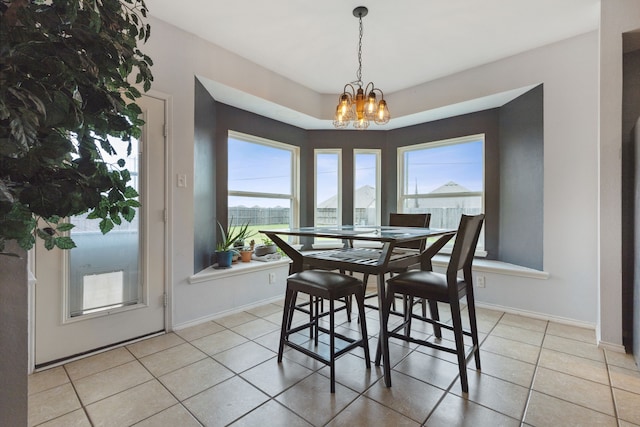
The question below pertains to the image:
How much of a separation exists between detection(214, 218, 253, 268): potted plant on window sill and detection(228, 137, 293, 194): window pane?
474 mm

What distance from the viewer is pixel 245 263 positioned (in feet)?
10.6

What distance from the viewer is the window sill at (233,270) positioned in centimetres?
269

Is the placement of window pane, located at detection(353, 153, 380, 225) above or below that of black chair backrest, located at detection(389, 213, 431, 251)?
above

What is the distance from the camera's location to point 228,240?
319cm

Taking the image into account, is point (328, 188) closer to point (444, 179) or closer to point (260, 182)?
point (260, 182)

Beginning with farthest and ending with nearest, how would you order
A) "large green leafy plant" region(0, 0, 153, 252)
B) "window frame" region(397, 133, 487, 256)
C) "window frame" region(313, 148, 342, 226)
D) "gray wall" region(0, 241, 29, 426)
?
"window frame" region(313, 148, 342, 226) < "window frame" region(397, 133, 487, 256) < "gray wall" region(0, 241, 29, 426) < "large green leafy plant" region(0, 0, 153, 252)

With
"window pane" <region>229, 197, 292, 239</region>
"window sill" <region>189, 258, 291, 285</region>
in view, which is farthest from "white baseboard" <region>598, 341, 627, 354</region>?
"window pane" <region>229, 197, 292, 239</region>

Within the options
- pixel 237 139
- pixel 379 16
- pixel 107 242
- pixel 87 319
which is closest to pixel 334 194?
pixel 237 139

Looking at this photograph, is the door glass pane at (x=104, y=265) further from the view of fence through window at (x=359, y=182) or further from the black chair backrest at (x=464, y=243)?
the black chair backrest at (x=464, y=243)

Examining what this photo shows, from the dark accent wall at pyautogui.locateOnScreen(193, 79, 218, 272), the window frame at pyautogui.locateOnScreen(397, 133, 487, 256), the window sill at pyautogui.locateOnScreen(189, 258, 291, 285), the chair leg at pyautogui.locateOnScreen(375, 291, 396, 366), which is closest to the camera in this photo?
the chair leg at pyautogui.locateOnScreen(375, 291, 396, 366)

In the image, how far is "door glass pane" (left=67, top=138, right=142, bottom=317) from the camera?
2.11 meters

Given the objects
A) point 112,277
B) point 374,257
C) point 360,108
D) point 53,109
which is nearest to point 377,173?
point 360,108

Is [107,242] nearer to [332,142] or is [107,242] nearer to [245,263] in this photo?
[245,263]

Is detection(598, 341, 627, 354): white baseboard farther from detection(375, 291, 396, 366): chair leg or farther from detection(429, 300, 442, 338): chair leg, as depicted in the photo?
detection(375, 291, 396, 366): chair leg
